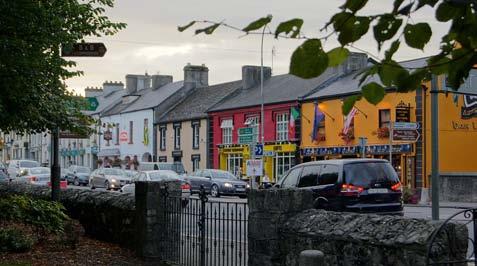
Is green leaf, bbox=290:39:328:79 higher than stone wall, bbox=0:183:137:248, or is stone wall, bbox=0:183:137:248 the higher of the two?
green leaf, bbox=290:39:328:79

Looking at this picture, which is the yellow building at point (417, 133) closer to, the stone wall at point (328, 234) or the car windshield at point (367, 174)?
the car windshield at point (367, 174)

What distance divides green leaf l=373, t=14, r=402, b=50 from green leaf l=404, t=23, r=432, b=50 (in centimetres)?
5

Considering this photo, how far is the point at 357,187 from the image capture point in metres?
15.0

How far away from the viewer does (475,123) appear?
38.8 meters

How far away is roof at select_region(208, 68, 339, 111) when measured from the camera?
45875 millimetres

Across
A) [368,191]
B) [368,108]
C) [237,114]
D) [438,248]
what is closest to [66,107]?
[368,191]

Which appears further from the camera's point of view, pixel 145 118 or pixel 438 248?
pixel 145 118

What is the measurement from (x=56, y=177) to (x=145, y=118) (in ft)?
165

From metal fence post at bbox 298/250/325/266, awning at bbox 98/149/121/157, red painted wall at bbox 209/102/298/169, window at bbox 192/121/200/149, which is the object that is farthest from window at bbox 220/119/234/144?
metal fence post at bbox 298/250/325/266

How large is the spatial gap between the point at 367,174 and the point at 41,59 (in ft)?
24.8

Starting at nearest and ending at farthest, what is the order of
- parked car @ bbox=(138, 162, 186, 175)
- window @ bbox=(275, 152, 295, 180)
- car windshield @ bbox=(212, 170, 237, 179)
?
car windshield @ bbox=(212, 170, 237, 179)
parked car @ bbox=(138, 162, 186, 175)
window @ bbox=(275, 152, 295, 180)

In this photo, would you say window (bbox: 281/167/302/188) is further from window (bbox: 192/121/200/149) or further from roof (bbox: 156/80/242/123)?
window (bbox: 192/121/200/149)

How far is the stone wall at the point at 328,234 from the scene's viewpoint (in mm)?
5895

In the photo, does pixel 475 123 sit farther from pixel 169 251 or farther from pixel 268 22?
pixel 268 22
